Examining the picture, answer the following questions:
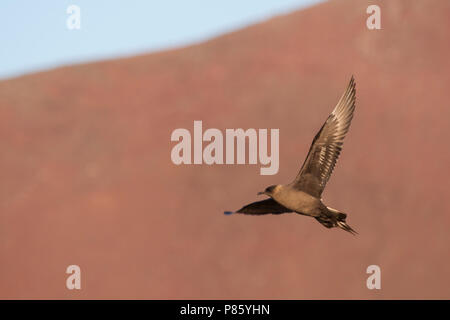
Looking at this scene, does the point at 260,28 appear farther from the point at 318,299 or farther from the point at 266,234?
the point at 318,299

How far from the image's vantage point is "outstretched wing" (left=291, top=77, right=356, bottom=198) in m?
9.07

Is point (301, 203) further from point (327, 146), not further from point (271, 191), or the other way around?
point (327, 146)

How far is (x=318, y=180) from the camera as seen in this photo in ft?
29.6

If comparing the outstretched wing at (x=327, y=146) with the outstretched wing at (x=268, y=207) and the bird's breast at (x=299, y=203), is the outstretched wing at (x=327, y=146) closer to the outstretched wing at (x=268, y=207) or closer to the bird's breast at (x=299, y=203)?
the bird's breast at (x=299, y=203)

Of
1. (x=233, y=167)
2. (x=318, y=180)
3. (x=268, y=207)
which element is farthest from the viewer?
(x=233, y=167)

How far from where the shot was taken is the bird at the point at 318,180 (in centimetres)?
861

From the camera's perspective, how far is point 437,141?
22.5m

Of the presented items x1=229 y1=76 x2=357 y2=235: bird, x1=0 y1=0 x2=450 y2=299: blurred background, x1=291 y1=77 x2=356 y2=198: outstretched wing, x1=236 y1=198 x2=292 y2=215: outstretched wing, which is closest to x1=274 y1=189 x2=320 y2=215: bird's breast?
x1=229 y1=76 x2=357 y2=235: bird

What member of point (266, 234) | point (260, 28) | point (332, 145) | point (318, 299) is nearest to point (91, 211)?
point (266, 234)

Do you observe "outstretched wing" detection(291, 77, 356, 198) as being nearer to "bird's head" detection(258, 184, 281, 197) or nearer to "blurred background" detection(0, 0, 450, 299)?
"bird's head" detection(258, 184, 281, 197)

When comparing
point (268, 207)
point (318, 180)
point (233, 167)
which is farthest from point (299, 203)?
point (233, 167)

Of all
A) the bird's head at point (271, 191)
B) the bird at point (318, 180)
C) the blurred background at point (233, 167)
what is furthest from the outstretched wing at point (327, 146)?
the blurred background at point (233, 167)

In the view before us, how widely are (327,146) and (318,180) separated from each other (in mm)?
504

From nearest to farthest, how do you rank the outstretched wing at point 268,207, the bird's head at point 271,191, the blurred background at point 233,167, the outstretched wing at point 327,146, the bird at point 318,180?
the bird's head at point 271,191
the bird at point 318,180
the outstretched wing at point 327,146
the outstretched wing at point 268,207
the blurred background at point 233,167
